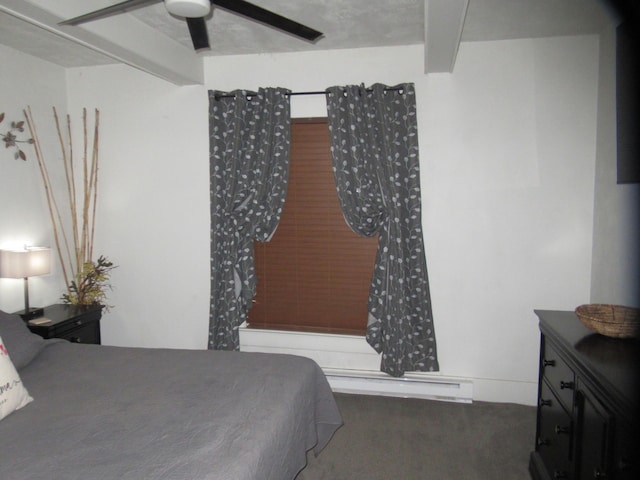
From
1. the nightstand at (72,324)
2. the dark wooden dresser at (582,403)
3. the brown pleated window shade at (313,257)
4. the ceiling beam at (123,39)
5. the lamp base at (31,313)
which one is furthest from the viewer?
the brown pleated window shade at (313,257)

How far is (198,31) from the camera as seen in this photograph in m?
1.99

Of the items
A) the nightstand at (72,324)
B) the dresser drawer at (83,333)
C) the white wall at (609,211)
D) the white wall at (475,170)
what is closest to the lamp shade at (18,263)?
the nightstand at (72,324)

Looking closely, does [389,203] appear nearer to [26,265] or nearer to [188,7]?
[188,7]

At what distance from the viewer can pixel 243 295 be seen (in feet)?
11.2

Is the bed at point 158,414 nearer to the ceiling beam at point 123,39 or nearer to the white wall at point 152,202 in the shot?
the white wall at point 152,202

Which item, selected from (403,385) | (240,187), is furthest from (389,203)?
(403,385)

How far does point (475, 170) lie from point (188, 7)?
86.0 inches

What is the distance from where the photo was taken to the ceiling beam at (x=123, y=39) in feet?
7.06

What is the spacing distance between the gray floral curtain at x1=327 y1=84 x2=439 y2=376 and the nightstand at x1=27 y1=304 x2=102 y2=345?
2.09 m

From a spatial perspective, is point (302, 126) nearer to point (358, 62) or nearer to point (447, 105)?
point (358, 62)

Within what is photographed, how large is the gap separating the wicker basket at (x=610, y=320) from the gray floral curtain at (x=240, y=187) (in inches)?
81.9

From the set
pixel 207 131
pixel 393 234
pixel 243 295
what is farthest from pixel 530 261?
pixel 207 131

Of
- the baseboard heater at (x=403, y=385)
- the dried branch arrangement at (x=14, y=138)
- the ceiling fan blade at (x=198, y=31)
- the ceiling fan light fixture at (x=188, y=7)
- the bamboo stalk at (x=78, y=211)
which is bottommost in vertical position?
the baseboard heater at (x=403, y=385)

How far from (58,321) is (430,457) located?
259cm
